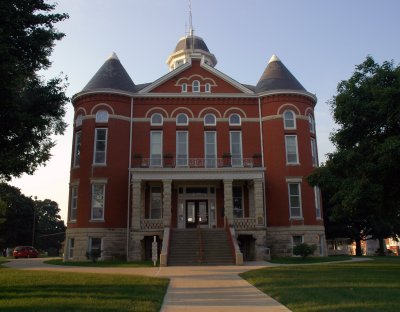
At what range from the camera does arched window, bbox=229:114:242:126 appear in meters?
30.8

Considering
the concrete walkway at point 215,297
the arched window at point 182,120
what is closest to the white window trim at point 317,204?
the arched window at point 182,120

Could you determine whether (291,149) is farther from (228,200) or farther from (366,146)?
(366,146)

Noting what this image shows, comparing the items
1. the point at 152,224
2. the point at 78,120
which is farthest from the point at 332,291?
the point at 78,120

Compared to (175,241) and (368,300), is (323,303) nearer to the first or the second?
(368,300)

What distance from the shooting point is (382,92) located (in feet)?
51.1

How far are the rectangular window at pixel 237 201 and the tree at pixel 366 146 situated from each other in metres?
11.8

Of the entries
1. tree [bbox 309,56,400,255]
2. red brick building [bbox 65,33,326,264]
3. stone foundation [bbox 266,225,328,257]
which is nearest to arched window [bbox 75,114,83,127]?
red brick building [bbox 65,33,326,264]

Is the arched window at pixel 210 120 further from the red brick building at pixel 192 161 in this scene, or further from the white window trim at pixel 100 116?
the white window trim at pixel 100 116

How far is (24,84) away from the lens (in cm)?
1370

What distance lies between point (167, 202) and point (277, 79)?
12687mm

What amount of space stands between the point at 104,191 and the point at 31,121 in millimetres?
15547

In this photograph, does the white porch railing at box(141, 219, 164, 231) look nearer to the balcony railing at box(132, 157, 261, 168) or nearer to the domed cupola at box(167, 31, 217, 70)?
the balcony railing at box(132, 157, 261, 168)

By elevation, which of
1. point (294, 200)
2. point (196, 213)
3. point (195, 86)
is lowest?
point (196, 213)

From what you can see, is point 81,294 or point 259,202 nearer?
point 81,294
